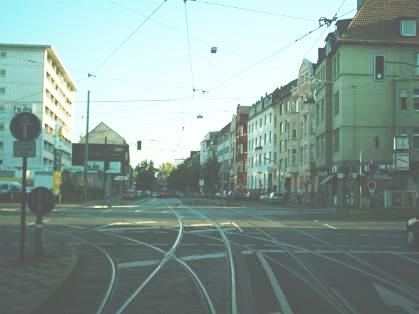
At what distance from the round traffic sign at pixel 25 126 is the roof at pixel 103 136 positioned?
128 meters

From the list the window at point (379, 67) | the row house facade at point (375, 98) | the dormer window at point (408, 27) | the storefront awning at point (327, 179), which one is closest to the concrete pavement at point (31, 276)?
the window at point (379, 67)

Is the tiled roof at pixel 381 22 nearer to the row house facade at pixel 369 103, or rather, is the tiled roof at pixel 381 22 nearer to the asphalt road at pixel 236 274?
the row house facade at pixel 369 103

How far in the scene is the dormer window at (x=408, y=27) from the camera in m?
55.0

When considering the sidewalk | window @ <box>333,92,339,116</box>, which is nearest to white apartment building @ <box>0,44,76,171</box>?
window @ <box>333,92,339,116</box>

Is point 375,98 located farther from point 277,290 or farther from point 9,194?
point 277,290

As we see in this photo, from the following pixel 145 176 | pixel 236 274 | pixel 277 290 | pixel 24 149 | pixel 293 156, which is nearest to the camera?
pixel 277 290

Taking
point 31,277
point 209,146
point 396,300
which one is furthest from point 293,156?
point 209,146

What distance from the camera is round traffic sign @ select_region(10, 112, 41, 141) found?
500 inches

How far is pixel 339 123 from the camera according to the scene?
55.5 m

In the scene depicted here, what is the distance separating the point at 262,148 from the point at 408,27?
161ft

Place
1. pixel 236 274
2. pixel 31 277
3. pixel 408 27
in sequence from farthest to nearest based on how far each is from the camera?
pixel 408 27, pixel 236 274, pixel 31 277

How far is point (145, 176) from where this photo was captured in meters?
156

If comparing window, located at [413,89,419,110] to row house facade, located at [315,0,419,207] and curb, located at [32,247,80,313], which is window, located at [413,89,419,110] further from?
curb, located at [32,247,80,313]

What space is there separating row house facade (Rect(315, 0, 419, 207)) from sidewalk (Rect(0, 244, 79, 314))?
41.3 metres
